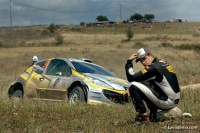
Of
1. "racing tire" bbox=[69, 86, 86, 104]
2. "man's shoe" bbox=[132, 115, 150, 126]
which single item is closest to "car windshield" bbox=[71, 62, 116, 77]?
"racing tire" bbox=[69, 86, 86, 104]

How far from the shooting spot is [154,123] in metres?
6.05

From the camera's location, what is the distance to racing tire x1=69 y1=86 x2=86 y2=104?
28.6ft

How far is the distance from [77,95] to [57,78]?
122 centimetres

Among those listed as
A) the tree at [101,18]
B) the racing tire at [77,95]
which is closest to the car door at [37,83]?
the racing tire at [77,95]

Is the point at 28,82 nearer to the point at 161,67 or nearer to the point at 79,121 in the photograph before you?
the point at 79,121

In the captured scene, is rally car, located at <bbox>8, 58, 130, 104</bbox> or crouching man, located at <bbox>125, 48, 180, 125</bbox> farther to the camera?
rally car, located at <bbox>8, 58, 130, 104</bbox>

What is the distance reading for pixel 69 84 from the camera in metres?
9.24

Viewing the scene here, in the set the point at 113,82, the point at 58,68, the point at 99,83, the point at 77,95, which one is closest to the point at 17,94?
the point at 58,68

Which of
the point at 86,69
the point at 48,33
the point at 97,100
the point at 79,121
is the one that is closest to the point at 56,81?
the point at 86,69

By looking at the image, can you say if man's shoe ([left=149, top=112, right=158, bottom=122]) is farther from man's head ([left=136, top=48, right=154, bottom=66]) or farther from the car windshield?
the car windshield

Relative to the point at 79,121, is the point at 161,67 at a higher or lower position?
higher

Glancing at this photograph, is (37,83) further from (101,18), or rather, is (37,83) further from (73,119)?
(101,18)

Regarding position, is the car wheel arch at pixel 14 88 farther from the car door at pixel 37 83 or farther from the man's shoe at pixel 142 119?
the man's shoe at pixel 142 119

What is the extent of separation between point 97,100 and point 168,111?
8.87 ft
